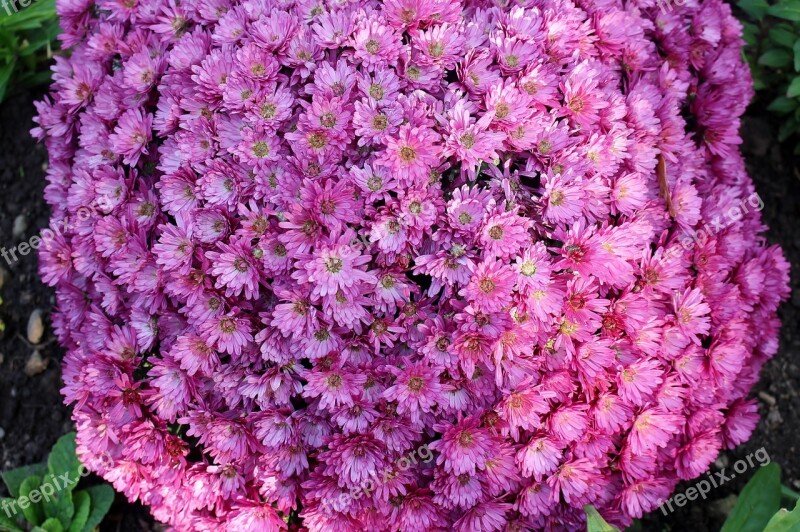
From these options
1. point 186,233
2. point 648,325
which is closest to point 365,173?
point 186,233

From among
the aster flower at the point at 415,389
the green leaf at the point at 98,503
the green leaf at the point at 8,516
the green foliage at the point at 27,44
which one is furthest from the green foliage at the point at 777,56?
the green leaf at the point at 8,516

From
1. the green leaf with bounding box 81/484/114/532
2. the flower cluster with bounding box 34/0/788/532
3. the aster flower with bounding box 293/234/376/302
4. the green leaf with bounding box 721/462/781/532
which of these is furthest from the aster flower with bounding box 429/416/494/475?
the green leaf with bounding box 81/484/114/532

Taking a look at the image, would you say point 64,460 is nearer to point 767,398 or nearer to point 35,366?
point 35,366

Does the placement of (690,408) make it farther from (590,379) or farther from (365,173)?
(365,173)

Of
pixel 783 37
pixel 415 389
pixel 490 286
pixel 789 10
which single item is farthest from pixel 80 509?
pixel 783 37

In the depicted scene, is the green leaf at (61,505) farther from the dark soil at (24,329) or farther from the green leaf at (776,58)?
the green leaf at (776,58)
